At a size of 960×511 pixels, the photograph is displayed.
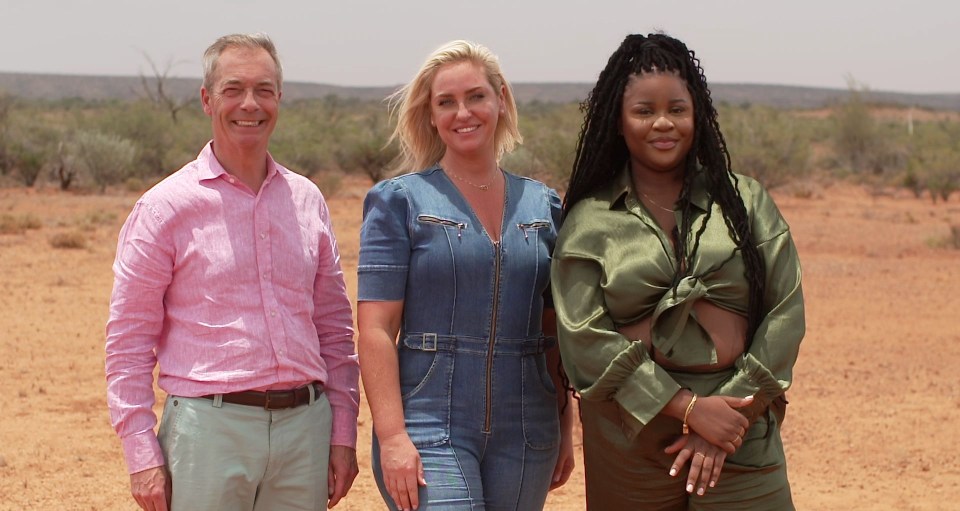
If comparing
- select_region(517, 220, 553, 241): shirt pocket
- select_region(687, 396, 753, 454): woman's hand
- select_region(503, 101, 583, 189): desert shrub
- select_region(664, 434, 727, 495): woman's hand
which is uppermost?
select_region(517, 220, 553, 241): shirt pocket

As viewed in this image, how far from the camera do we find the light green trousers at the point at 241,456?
2.77 meters

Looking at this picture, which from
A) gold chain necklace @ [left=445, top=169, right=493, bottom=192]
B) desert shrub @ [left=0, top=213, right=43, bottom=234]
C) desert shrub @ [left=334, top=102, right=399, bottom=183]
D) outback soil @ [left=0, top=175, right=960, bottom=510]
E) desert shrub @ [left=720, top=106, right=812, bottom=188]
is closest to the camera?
gold chain necklace @ [left=445, top=169, right=493, bottom=192]

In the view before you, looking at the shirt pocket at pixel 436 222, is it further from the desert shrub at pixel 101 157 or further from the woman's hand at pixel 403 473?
the desert shrub at pixel 101 157

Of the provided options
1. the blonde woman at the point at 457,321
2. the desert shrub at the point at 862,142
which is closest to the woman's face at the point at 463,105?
the blonde woman at the point at 457,321

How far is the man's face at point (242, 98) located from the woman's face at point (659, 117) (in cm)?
96

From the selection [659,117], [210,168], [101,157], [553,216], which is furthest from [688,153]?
[101,157]

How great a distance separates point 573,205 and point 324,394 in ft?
2.83

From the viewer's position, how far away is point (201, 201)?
282cm

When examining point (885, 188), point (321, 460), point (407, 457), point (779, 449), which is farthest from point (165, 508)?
point (885, 188)

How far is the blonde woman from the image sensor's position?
290 centimetres

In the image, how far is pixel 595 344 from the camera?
2.76 metres

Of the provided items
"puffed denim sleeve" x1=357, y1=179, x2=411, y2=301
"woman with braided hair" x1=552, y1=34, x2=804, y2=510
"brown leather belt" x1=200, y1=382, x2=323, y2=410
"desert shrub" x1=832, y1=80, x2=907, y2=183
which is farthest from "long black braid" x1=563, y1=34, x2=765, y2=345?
"desert shrub" x1=832, y1=80, x2=907, y2=183

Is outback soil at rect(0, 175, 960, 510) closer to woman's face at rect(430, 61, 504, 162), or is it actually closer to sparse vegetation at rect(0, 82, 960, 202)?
woman's face at rect(430, 61, 504, 162)

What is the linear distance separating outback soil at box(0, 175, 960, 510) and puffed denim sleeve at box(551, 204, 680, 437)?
10.2 ft
